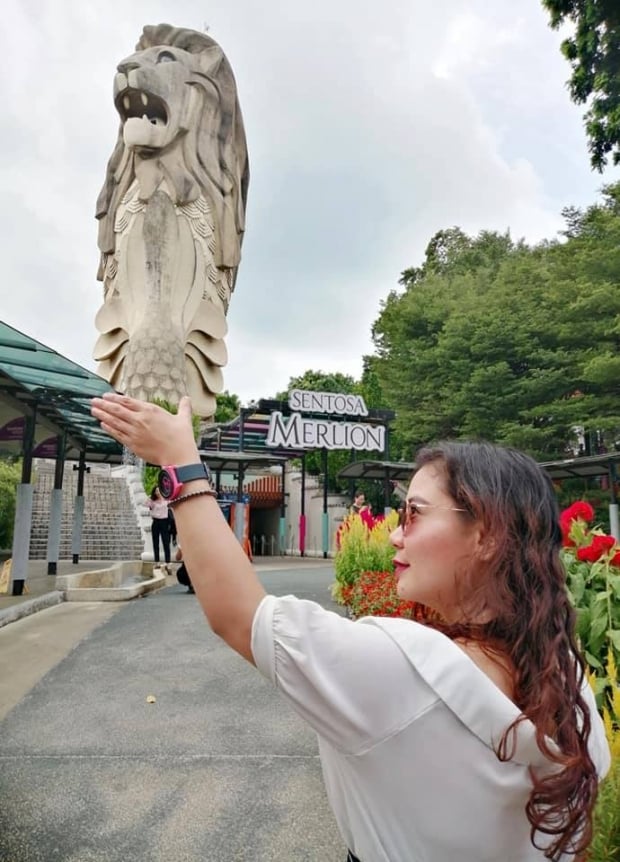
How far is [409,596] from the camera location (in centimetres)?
117

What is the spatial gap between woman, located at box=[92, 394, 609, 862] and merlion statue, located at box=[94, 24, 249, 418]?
22.9 m

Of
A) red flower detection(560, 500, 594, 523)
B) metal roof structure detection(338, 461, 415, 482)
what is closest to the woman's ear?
red flower detection(560, 500, 594, 523)

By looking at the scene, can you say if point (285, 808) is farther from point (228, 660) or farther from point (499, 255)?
point (499, 255)

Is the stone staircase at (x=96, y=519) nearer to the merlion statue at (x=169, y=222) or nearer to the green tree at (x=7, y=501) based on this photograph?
the green tree at (x=7, y=501)

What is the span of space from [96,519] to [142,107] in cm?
1773

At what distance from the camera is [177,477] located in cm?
108

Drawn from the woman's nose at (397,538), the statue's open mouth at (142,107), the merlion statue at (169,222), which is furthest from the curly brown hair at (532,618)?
the statue's open mouth at (142,107)

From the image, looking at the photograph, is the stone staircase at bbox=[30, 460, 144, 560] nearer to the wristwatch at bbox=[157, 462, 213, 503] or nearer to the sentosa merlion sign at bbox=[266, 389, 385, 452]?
the sentosa merlion sign at bbox=[266, 389, 385, 452]

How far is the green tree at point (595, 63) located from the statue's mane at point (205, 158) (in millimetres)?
18819

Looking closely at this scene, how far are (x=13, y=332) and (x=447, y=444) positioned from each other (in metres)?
6.33

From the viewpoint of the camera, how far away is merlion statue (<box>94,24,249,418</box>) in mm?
24312

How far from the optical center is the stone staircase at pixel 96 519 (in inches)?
651

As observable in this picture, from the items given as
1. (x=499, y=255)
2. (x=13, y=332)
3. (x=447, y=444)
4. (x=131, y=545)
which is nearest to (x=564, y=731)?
(x=447, y=444)

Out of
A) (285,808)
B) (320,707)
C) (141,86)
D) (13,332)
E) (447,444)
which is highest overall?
(141,86)
